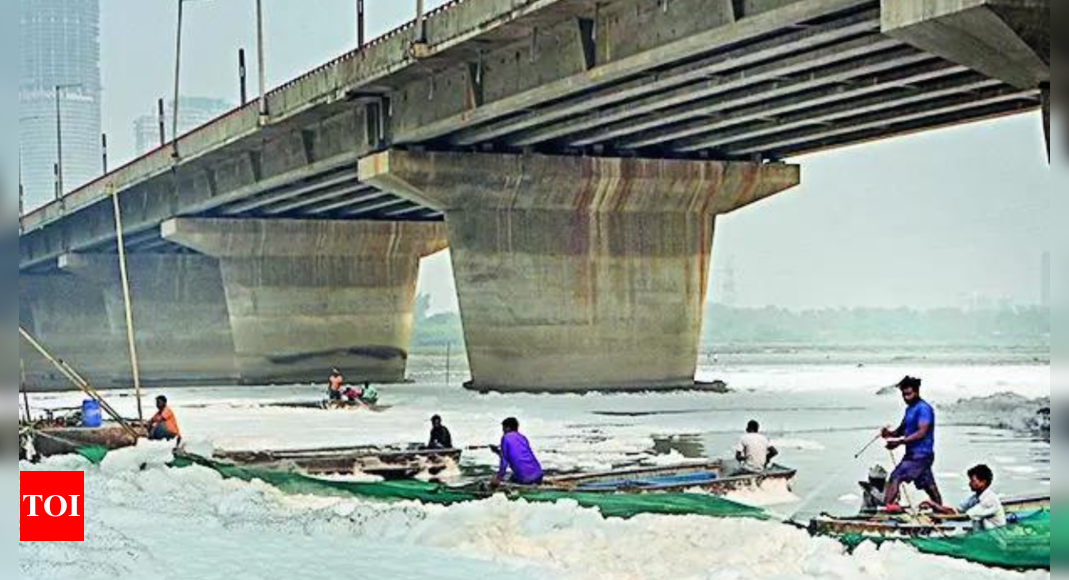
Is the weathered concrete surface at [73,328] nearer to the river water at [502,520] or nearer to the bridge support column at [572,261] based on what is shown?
the bridge support column at [572,261]

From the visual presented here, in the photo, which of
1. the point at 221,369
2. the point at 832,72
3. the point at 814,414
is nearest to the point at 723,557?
the point at 832,72

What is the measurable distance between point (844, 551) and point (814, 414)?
26.6 m

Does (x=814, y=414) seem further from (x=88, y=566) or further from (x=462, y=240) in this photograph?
(x=88, y=566)

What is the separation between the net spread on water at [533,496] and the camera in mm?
16094

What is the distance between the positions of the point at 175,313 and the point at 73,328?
13136mm

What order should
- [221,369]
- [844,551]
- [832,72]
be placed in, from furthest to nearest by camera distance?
[221,369], [832,72], [844,551]

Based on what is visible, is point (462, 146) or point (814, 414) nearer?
point (814, 414)

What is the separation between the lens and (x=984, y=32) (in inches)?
815

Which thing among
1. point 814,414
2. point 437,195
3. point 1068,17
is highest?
point 437,195

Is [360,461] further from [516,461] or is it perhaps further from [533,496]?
[533,496]

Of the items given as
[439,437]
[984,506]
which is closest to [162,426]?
[439,437]

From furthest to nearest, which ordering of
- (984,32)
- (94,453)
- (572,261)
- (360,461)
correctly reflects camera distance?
1. (572,261)
2. (360,461)
3. (94,453)
4. (984,32)

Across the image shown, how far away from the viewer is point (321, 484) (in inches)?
774

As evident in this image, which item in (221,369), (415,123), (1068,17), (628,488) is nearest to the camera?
(1068,17)
